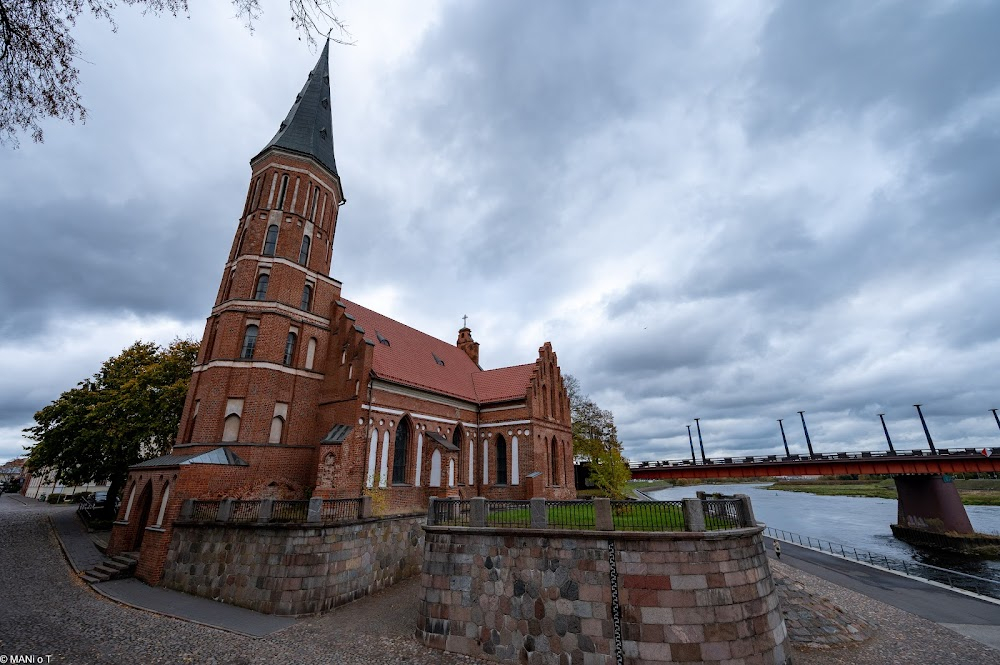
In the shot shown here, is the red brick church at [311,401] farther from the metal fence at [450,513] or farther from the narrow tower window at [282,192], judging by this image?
the metal fence at [450,513]

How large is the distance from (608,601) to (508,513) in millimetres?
3636

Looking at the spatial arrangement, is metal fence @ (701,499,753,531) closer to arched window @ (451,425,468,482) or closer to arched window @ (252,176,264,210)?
arched window @ (451,425,468,482)

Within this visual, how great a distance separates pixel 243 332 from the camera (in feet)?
67.2

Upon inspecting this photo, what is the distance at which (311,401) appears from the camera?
21188mm

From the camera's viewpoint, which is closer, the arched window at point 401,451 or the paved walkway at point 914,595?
the paved walkway at point 914,595

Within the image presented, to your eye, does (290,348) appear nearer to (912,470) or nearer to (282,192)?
(282,192)

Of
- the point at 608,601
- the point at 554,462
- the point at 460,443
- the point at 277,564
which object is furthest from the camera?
the point at 554,462

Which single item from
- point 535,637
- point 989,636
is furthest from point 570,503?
point 989,636

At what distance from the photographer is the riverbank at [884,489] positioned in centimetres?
6450

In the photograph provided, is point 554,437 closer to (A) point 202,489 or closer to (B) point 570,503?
(B) point 570,503

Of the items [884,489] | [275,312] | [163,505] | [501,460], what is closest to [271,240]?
[275,312]

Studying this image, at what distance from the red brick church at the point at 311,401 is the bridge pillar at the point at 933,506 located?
107 ft

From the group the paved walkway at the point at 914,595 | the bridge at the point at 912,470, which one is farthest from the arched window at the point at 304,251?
the bridge at the point at 912,470

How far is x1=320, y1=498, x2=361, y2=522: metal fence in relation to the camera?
1493 cm
